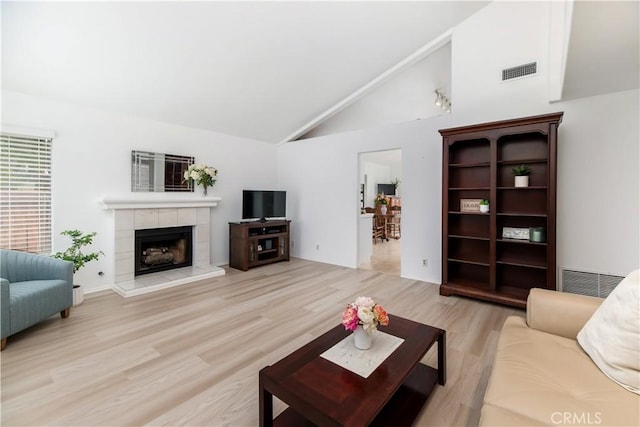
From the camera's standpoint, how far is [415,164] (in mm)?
4523

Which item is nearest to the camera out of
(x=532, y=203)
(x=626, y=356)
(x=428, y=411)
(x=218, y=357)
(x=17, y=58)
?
(x=626, y=356)

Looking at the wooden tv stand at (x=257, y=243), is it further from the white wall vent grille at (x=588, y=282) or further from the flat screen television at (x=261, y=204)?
the white wall vent grille at (x=588, y=282)

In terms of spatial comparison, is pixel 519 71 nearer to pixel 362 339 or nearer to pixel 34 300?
pixel 362 339

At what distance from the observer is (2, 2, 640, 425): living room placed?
3057 millimetres

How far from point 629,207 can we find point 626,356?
8.70 ft

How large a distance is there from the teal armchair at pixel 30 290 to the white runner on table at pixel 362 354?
2.75 meters

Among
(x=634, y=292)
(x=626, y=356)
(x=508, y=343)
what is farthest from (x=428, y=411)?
(x=634, y=292)

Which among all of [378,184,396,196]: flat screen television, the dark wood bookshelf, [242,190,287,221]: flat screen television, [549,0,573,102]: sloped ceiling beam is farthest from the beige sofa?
[378,184,396,196]: flat screen television

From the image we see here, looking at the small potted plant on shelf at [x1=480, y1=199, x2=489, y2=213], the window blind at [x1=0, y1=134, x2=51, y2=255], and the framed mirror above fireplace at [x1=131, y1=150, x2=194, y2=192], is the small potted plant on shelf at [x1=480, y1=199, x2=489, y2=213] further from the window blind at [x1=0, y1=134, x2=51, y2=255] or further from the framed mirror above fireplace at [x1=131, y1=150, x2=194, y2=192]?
the window blind at [x1=0, y1=134, x2=51, y2=255]

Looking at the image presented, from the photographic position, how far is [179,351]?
2459 millimetres

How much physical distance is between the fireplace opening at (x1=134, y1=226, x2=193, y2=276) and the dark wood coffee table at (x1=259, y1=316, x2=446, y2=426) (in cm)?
377

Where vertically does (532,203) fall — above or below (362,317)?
above

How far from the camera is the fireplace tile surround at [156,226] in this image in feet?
13.3

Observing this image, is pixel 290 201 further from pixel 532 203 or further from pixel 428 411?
pixel 428 411
